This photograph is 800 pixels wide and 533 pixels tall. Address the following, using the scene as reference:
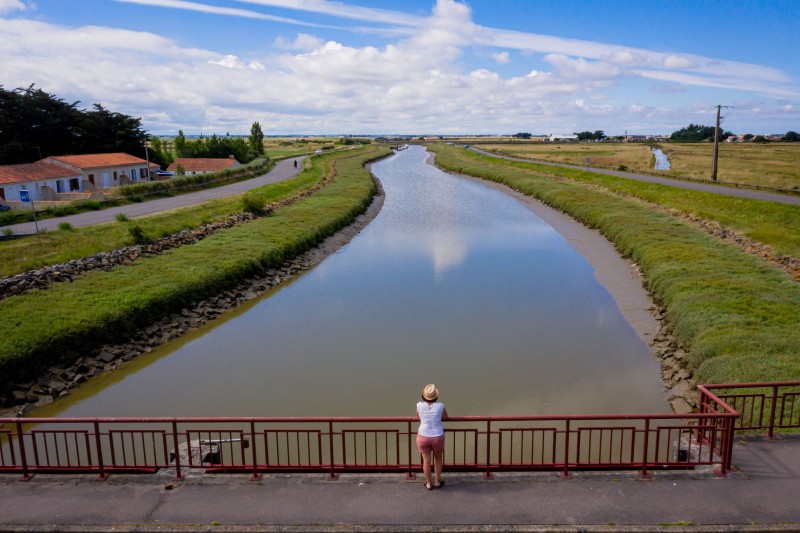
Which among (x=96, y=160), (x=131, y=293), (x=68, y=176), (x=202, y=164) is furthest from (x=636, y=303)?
(x=202, y=164)

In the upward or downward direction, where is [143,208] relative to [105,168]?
downward

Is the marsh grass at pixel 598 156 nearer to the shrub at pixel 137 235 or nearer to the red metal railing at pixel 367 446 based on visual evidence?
the shrub at pixel 137 235

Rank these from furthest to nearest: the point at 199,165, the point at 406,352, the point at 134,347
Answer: the point at 199,165 < the point at 134,347 < the point at 406,352

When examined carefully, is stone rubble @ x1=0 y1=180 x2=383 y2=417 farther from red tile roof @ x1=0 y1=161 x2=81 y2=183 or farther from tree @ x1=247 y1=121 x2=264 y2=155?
tree @ x1=247 y1=121 x2=264 y2=155

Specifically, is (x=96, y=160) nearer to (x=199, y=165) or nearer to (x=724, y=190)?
(x=199, y=165)

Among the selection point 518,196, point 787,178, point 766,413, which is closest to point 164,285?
point 766,413

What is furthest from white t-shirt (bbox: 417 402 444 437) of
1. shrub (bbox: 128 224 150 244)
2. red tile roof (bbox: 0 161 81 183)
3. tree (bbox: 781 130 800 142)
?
tree (bbox: 781 130 800 142)

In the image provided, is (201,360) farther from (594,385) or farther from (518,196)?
(518,196)
